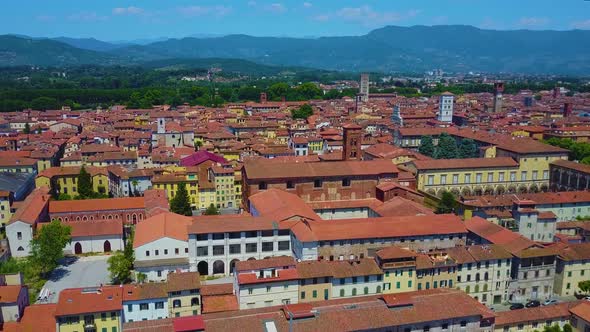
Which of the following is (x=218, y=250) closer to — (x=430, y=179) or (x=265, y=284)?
(x=265, y=284)

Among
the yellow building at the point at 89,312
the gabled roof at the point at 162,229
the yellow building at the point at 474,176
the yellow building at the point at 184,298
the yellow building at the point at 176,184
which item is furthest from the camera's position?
the yellow building at the point at 474,176

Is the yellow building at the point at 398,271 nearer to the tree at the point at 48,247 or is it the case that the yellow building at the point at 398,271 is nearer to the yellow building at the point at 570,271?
the yellow building at the point at 570,271

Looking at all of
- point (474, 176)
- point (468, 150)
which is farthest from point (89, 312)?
point (468, 150)

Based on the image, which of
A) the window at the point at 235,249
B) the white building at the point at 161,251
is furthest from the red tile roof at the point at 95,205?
the window at the point at 235,249

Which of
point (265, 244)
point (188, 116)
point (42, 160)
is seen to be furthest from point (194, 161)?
point (188, 116)

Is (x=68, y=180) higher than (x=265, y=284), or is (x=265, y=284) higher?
(x=68, y=180)

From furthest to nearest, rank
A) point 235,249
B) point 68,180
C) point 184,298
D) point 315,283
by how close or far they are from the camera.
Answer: point 68,180, point 235,249, point 315,283, point 184,298
